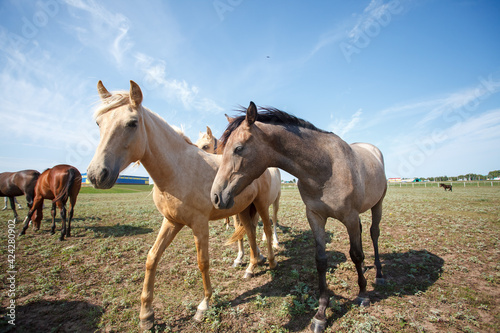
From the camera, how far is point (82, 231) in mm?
8125

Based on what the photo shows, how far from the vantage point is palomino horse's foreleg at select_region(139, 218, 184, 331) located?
2.83 metres

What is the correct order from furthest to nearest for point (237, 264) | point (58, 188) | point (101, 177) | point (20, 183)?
point (20, 183) → point (58, 188) → point (237, 264) → point (101, 177)

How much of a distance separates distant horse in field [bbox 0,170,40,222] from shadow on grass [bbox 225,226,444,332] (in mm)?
11915

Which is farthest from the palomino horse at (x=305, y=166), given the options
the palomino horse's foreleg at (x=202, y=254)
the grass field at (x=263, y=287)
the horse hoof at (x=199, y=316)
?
the horse hoof at (x=199, y=316)

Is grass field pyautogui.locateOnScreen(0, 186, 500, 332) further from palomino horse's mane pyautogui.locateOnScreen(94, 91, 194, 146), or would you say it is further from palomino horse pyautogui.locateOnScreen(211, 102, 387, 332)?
palomino horse's mane pyautogui.locateOnScreen(94, 91, 194, 146)

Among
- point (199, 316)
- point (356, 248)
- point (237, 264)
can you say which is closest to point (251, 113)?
point (356, 248)

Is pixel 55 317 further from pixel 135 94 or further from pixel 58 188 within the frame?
pixel 58 188

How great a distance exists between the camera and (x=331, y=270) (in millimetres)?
4316

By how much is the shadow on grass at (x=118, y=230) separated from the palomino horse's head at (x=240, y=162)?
691 cm

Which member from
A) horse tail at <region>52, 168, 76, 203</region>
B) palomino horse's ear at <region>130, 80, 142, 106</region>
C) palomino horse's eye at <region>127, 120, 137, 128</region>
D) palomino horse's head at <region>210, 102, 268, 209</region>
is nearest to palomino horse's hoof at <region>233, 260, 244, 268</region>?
palomino horse's head at <region>210, 102, 268, 209</region>

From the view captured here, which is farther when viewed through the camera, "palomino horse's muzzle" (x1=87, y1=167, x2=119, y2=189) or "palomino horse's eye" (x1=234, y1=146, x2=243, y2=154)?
"palomino horse's eye" (x1=234, y1=146, x2=243, y2=154)

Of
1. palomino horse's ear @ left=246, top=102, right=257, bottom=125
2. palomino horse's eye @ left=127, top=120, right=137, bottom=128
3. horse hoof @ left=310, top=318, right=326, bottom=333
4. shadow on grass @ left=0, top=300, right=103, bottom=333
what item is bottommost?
shadow on grass @ left=0, top=300, right=103, bottom=333

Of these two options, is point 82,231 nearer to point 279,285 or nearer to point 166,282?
point 166,282

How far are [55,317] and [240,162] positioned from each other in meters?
3.66
